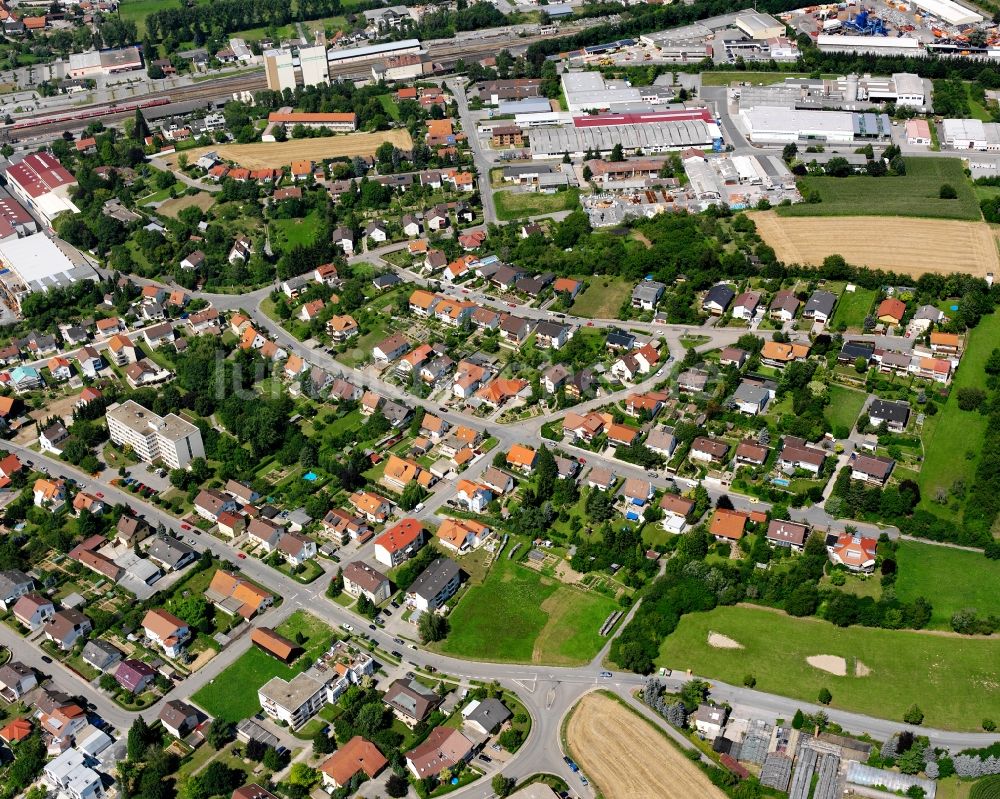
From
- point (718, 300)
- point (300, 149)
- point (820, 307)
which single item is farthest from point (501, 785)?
point (300, 149)

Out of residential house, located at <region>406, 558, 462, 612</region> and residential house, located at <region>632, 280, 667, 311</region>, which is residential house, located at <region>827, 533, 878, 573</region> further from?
residential house, located at <region>632, 280, 667, 311</region>

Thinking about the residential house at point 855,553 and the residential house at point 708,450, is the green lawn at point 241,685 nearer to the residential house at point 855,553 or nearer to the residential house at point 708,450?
the residential house at point 708,450

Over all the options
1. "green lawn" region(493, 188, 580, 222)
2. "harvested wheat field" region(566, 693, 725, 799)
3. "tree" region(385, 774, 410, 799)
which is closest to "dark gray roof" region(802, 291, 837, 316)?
"green lawn" region(493, 188, 580, 222)

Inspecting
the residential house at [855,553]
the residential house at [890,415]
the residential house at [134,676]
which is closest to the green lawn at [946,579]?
the residential house at [855,553]

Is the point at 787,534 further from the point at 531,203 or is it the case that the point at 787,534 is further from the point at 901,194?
the point at 531,203

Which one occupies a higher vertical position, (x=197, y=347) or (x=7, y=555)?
(x=197, y=347)

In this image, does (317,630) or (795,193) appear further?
(795,193)

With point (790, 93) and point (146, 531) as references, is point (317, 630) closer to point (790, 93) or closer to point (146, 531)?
point (146, 531)

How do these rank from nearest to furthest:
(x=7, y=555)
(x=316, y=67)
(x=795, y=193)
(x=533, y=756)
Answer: (x=533, y=756)
(x=7, y=555)
(x=795, y=193)
(x=316, y=67)

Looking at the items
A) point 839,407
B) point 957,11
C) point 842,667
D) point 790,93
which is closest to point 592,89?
point 790,93
